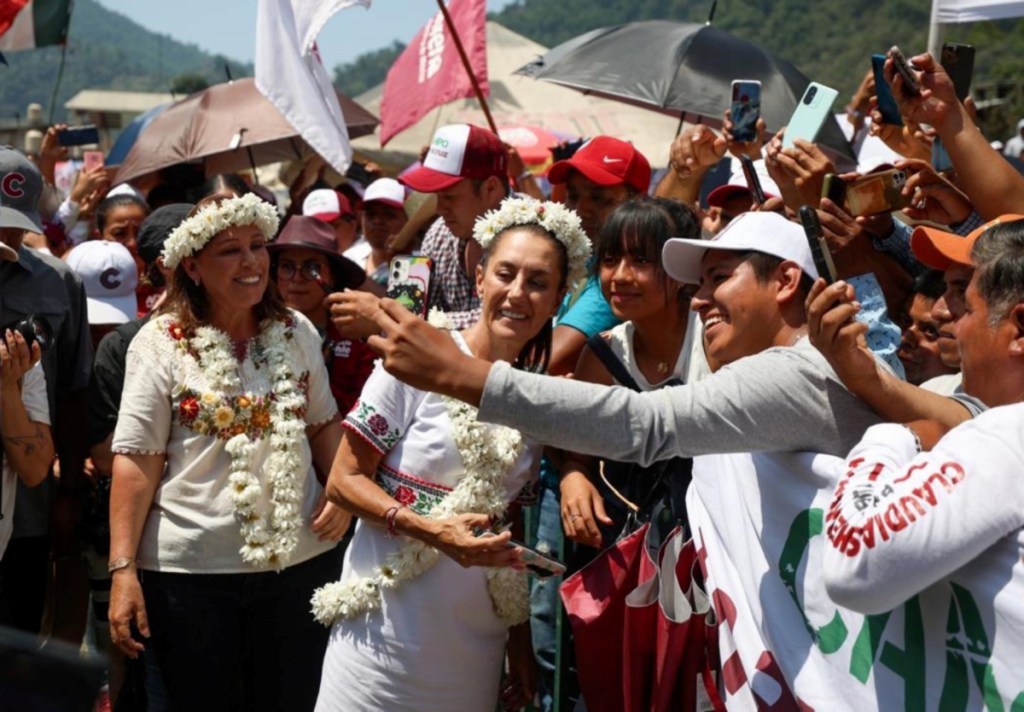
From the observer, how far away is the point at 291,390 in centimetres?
452

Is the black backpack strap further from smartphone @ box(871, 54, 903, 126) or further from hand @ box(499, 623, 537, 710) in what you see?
smartphone @ box(871, 54, 903, 126)

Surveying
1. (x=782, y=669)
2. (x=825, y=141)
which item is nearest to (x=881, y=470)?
(x=782, y=669)

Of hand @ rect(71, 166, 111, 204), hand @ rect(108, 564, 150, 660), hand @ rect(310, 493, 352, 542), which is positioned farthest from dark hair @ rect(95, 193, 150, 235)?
hand @ rect(108, 564, 150, 660)

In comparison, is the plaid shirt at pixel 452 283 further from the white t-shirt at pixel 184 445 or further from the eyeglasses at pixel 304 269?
the white t-shirt at pixel 184 445

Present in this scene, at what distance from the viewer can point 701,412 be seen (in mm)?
2740

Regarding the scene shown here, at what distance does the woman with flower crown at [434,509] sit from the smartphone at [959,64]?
135cm

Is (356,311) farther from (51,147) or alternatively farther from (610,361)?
(51,147)

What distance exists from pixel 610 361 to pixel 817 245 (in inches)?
54.7

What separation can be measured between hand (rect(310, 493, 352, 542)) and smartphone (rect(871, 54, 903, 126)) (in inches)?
87.3

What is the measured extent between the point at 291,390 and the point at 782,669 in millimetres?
2168

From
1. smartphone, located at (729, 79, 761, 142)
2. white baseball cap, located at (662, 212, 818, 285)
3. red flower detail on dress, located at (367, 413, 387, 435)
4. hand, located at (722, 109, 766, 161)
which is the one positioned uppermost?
white baseball cap, located at (662, 212, 818, 285)

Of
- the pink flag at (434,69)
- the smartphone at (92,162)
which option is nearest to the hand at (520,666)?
the pink flag at (434,69)

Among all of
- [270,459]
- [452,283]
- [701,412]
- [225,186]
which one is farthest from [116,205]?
[701,412]

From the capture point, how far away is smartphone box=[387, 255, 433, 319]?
4.78m
